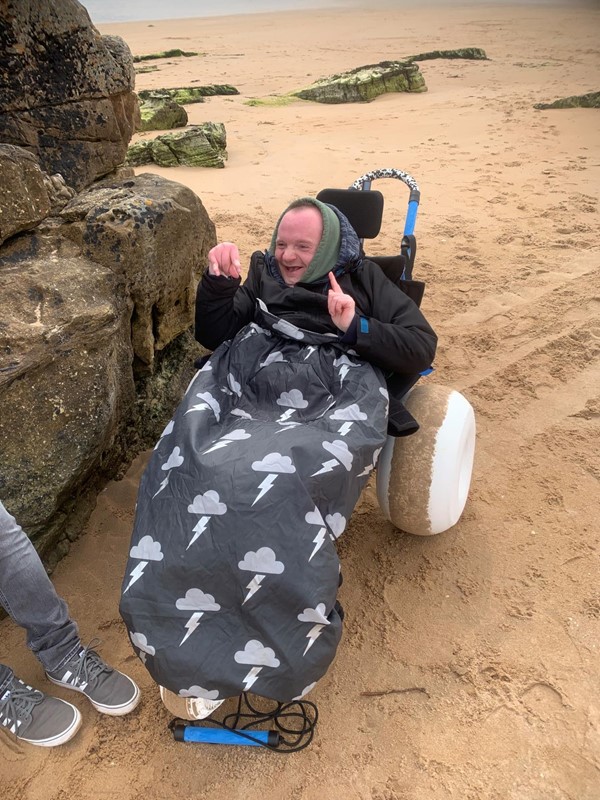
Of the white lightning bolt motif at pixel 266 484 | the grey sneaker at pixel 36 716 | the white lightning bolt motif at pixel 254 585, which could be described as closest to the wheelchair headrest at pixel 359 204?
the white lightning bolt motif at pixel 266 484

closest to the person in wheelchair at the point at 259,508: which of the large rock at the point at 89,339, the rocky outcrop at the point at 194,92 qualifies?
the large rock at the point at 89,339

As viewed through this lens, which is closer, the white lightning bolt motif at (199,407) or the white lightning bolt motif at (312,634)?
the white lightning bolt motif at (312,634)

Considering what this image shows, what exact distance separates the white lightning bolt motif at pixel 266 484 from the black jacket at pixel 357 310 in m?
0.75

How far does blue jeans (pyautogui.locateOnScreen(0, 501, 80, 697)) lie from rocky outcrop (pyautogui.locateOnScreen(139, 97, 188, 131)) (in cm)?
982

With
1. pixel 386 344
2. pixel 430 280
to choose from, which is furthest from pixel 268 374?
pixel 430 280

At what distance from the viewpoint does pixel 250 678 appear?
193 cm

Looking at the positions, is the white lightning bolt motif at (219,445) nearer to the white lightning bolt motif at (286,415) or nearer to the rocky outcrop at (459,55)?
the white lightning bolt motif at (286,415)

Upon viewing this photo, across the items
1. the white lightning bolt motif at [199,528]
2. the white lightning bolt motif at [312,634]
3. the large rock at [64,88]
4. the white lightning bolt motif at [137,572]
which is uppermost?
the large rock at [64,88]

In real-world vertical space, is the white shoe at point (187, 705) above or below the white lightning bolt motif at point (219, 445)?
below

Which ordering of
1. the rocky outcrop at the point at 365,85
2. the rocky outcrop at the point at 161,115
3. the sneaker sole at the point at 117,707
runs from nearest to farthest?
1. the sneaker sole at the point at 117,707
2. the rocky outcrop at the point at 161,115
3. the rocky outcrop at the point at 365,85

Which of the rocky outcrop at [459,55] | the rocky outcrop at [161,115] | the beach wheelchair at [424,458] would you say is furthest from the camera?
the rocky outcrop at [459,55]

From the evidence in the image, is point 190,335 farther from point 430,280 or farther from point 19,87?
point 430,280

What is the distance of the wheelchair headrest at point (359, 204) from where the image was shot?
11.0ft

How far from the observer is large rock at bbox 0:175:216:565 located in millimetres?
2414
